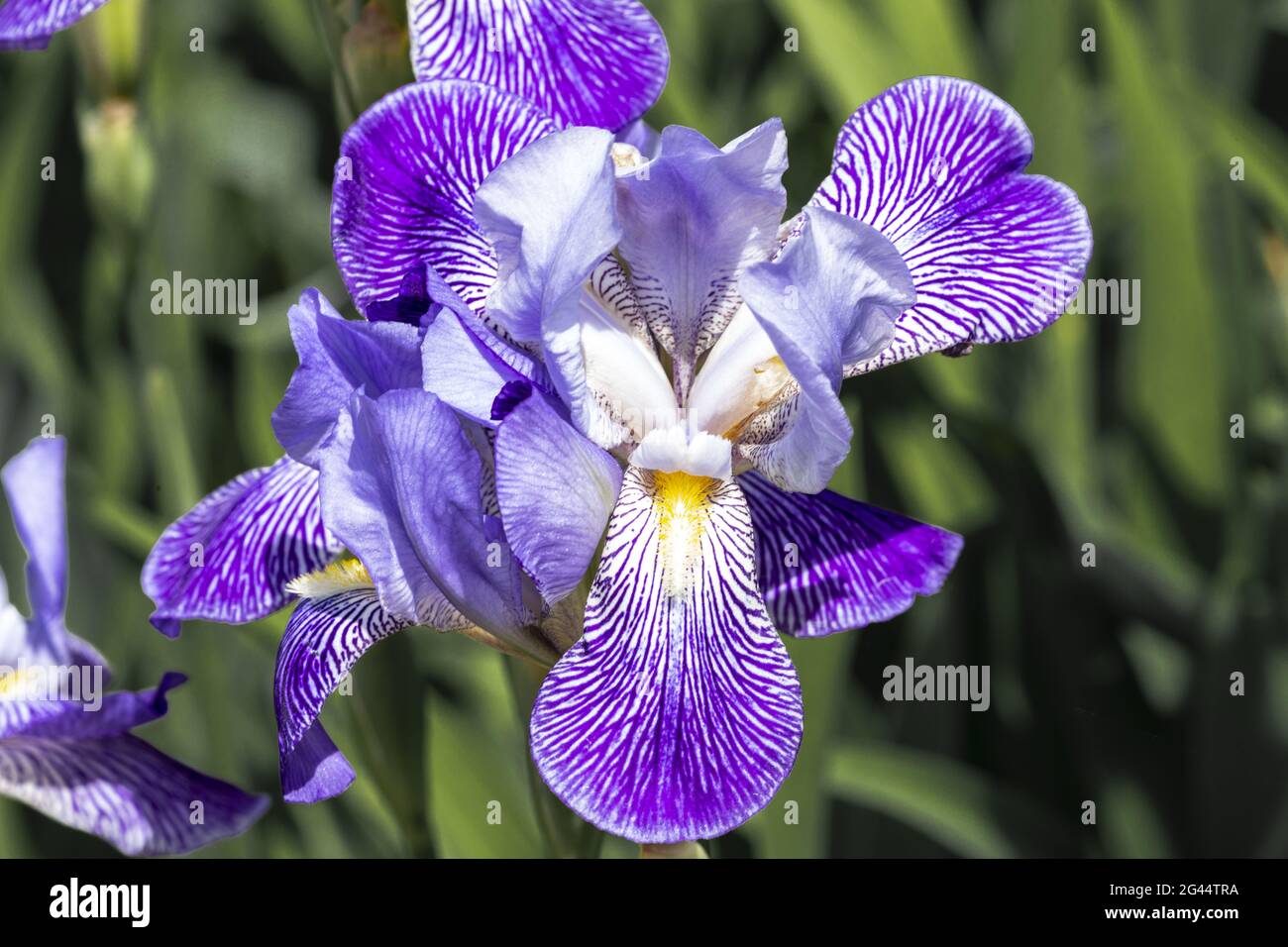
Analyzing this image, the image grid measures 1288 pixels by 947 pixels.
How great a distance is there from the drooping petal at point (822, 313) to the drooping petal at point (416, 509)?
14 cm

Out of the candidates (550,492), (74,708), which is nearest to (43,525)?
(74,708)

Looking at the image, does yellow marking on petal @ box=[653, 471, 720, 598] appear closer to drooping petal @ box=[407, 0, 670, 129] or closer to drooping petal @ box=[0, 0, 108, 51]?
drooping petal @ box=[407, 0, 670, 129]

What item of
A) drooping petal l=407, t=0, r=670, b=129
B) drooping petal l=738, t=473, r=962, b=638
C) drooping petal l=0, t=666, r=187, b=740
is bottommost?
drooping petal l=0, t=666, r=187, b=740

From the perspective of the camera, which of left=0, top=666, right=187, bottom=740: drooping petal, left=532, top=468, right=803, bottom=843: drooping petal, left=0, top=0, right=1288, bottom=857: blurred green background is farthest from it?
left=0, top=0, right=1288, bottom=857: blurred green background

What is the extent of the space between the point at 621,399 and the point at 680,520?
6 centimetres

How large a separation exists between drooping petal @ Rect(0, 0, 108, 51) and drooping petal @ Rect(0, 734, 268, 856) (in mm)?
388

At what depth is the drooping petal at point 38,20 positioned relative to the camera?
764mm

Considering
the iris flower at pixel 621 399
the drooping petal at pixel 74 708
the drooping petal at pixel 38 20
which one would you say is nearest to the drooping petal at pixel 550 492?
the iris flower at pixel 621 399

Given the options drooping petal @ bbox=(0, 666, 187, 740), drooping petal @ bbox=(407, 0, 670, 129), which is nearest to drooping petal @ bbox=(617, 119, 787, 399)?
drooping petal @ bbox=(407, 0, 670, 129)

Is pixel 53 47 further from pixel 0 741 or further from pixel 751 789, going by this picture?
pixel 751 789

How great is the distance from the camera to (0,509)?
4.83ft

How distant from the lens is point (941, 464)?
1375mm

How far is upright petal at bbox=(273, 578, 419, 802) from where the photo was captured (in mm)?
631
